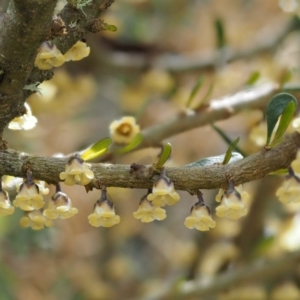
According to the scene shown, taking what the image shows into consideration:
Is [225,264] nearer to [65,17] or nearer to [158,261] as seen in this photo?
[158,261]

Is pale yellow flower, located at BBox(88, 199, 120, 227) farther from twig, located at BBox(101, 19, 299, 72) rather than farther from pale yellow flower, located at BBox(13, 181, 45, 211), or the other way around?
twig, located at BBox(101, 19, 299, 72)

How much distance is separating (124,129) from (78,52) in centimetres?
21

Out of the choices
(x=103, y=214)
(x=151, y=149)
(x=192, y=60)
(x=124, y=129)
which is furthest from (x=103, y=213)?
(x=192, y=60)

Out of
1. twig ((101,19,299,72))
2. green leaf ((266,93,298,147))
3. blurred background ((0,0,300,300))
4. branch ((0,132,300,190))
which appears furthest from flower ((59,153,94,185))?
twig ((101,19,299,72))

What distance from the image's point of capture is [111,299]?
1.42 m

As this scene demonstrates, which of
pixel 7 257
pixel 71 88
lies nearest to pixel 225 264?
pixel 71 88

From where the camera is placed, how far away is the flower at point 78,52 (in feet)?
1.49

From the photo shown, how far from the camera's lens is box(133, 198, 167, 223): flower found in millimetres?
453

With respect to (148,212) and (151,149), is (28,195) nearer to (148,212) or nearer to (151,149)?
(148,212)

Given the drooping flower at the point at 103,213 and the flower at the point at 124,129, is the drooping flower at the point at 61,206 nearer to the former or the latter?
the drooping flower at the point at 103,213

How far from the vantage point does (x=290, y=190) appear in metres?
0.43

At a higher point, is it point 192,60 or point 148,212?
Answer: point 192,60

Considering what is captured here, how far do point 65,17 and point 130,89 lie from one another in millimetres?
749

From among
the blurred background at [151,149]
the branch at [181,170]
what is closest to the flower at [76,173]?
the branch at [181,170]
